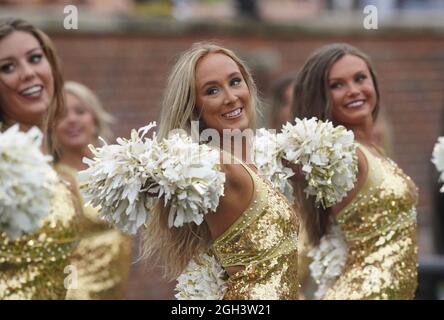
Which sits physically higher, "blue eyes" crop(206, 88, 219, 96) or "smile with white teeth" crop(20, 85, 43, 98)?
"smile with white teeth" crop(20, 85, 43, 98)

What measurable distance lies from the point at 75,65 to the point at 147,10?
112 centimetres

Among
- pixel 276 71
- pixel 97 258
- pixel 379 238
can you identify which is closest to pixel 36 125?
pixel 97 258

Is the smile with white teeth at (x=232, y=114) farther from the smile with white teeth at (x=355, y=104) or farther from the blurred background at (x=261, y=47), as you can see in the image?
the blurred background at (x=261, y=47)

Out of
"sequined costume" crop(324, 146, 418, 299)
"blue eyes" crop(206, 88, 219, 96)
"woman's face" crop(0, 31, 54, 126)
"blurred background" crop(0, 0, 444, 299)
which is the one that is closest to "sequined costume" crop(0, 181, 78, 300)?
"woman's face" crop(0, 31, 54, 126)

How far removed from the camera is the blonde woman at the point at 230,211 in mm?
4891

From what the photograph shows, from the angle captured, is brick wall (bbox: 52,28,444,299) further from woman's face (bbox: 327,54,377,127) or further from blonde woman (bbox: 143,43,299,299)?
blonde woman (bbox: 143,43,299,299)

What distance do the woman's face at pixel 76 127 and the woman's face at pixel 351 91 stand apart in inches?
76.5

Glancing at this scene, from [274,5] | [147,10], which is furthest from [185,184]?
[274,5]

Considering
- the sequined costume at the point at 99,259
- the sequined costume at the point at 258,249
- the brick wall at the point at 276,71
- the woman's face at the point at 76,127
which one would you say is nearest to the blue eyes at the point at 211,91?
the sequined costume at the point at 258,249

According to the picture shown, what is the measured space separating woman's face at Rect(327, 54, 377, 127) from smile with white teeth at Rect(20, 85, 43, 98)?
136 centimetres

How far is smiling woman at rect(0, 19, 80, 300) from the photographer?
17.8 ft

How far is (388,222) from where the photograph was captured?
5.75 meters

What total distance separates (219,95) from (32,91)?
3.90 ft

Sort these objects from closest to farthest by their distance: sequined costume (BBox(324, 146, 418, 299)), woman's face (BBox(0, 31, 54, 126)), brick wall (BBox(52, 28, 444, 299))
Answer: sequined costume (BBox(324, 146, 418, 299)), woman's face (BBox(0, 31, 54, 126)), brick wall (BBox(52, 28, 444, 299))
